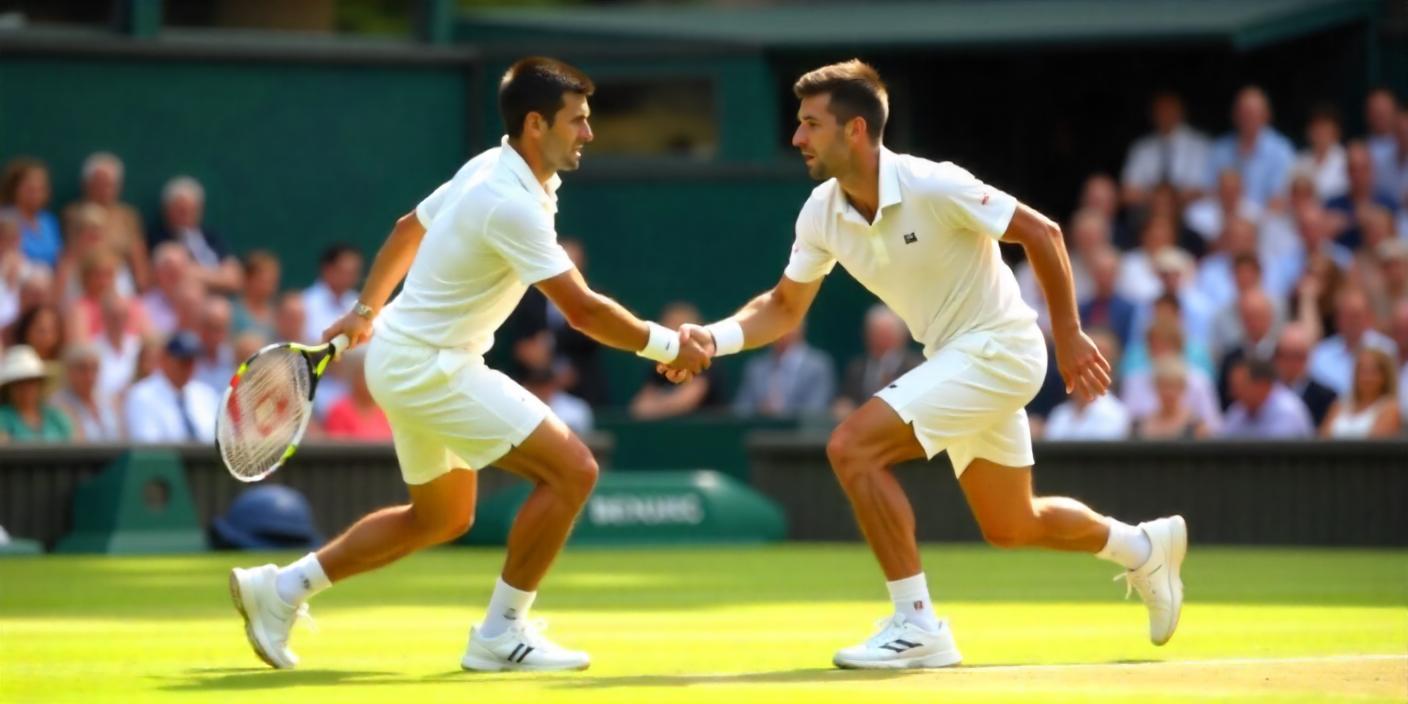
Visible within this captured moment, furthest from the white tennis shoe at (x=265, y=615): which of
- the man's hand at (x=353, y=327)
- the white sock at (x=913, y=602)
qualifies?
the white sock at (x=913, y=602)

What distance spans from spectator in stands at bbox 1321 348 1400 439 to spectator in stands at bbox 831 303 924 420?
3.04 metres

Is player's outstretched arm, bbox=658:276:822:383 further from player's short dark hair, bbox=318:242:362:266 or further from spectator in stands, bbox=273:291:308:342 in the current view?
player's short dark hair, bbox=318:242:362:266

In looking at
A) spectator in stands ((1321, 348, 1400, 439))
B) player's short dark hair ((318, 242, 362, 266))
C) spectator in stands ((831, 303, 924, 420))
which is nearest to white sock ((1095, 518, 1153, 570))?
spectator in stands ((1321, 348, 1400, 439))

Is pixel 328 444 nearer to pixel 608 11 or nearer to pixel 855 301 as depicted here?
pixel 855 301

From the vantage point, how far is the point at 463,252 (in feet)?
26.1

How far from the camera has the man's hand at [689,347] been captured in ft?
27.2

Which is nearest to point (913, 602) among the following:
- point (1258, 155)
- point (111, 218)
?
point (111, 218)

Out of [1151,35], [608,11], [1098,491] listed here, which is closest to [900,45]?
[1151,35]

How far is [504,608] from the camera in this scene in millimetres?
7945

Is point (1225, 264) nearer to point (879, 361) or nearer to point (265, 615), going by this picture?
point (879, 361)

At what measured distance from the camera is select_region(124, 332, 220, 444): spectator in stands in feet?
49.5

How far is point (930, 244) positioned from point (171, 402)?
27.1ft

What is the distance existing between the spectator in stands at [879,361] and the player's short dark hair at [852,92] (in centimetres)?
852

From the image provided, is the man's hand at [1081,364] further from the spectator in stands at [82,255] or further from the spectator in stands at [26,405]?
the spectator in stands at [82,255]
